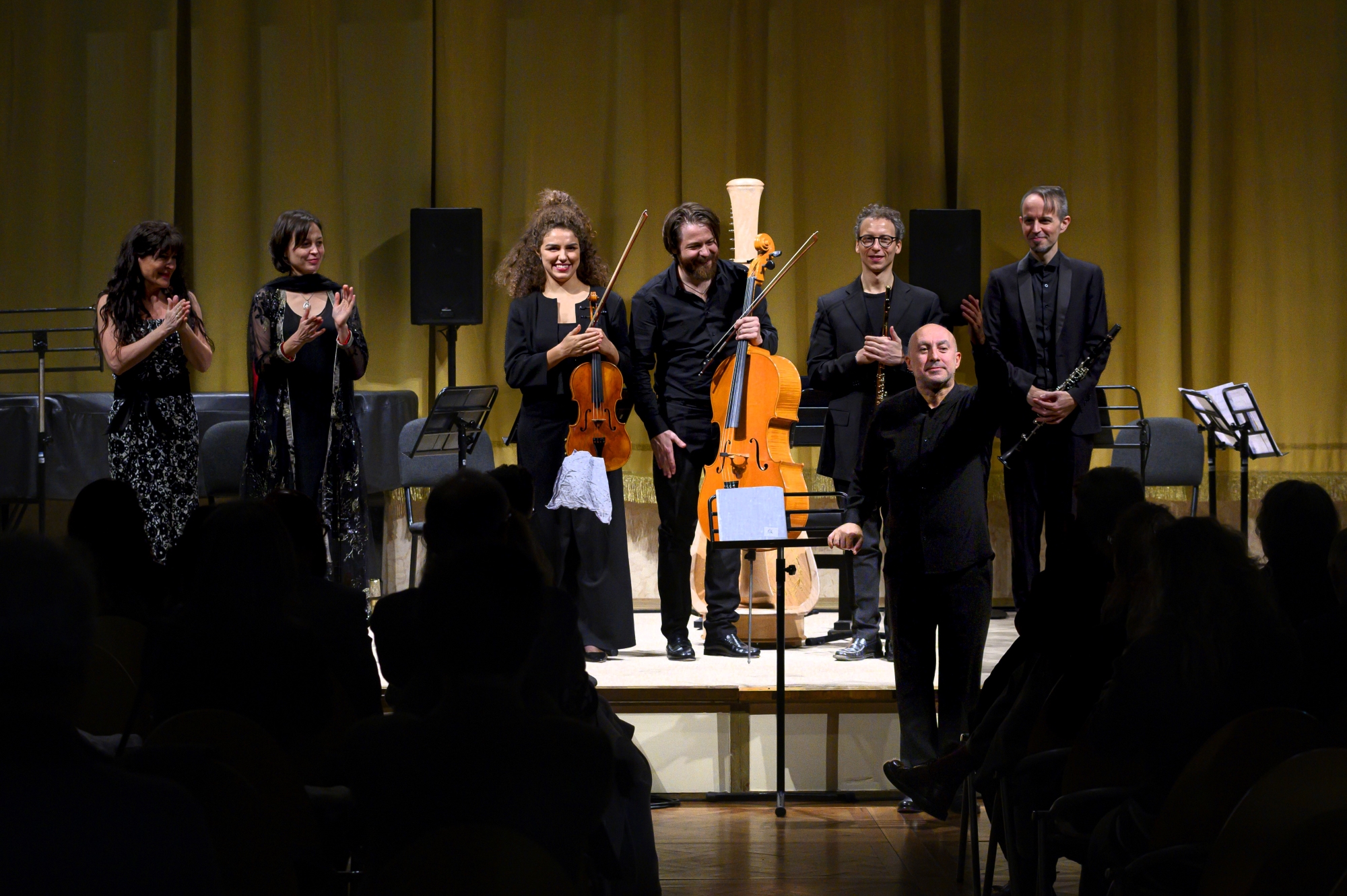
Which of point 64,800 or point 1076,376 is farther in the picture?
point 1076,376

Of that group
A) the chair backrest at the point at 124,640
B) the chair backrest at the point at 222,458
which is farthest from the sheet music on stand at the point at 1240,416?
the chair backrest at the point at 124,640

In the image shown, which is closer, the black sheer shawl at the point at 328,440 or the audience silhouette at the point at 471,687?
the audience silhouette at the point at 471,687

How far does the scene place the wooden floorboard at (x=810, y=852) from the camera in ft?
10.4

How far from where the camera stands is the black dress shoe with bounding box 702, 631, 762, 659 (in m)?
4.46

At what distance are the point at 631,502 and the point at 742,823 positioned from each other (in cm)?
294

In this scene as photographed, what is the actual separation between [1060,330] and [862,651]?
1.38 metres

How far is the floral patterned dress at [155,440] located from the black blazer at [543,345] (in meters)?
1.09

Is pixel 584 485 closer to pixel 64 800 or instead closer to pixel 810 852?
pixel 810 852

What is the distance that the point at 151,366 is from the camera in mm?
4238

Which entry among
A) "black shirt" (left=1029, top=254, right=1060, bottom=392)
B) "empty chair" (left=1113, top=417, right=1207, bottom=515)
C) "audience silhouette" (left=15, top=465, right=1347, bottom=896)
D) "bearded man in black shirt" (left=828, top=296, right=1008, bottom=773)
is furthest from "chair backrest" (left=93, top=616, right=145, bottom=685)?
"empty chair" (left=1113, top=417, right=1207, bottom=515)

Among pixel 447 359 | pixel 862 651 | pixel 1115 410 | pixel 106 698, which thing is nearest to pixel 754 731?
pixel 862 651

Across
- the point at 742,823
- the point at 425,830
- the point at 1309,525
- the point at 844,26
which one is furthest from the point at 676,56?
the point at 425,830

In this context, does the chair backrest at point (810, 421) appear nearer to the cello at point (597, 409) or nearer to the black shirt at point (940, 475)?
the cello at point (597, 409)

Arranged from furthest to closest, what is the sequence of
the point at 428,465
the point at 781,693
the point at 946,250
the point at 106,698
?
1. the point at 946,250
2. the point at 428,465
3. the point at 781,693
4. the point at 106,698
